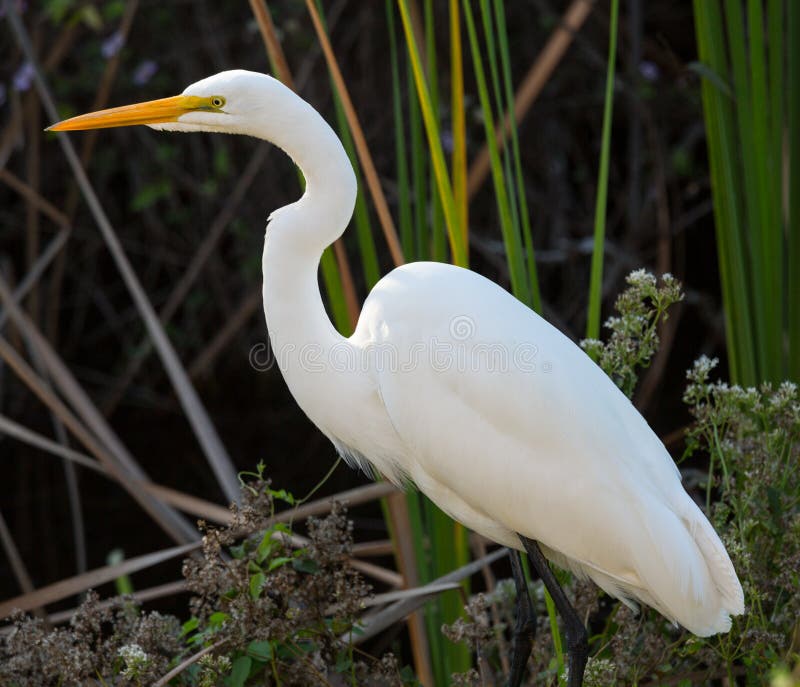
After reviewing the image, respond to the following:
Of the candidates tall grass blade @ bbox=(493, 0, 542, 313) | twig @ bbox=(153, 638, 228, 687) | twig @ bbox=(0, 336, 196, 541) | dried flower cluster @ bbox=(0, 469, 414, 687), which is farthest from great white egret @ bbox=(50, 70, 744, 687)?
twig @ bbox=(0, 336, 196, 541)

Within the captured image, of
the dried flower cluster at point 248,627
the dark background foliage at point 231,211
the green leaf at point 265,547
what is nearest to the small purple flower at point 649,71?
the dark background foliage at point 231,211

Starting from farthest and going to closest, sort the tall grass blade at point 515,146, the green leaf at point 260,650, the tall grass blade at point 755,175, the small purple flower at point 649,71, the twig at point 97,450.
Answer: the small purple flower at point 649,71
the twig at point 97,450
the tall grass blade at point 755,175
the tall grass blade at point 515,146
the green leaf at point 260,650

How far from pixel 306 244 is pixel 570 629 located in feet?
2.95

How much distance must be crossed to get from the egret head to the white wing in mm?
434

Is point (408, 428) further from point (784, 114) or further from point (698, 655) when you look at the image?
point (784, 114)

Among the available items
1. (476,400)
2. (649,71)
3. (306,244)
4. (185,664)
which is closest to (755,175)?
(476,400)

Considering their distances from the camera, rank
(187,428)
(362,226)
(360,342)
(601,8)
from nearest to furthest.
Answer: (360,342)
(362,226)
(601,8)
(187,428)

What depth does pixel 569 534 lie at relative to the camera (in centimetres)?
205

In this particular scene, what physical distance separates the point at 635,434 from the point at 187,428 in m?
3.85

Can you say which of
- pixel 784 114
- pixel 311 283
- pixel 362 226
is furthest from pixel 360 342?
pixel 784 114

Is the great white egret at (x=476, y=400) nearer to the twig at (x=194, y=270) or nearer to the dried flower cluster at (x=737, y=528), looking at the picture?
the dried flower cluster at (x=737, y=528)

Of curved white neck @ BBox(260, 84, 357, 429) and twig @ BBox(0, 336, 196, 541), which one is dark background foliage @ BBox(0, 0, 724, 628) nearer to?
twig @ BBox(0, 336, 196, 541)

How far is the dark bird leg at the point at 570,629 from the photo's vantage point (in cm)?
205

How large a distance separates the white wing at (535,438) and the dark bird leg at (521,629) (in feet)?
0.60
